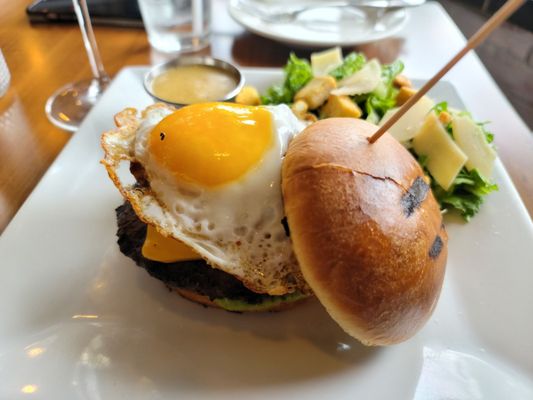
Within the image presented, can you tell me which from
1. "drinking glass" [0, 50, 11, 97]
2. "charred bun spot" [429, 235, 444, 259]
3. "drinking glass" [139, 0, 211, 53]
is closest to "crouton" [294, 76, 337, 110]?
"charred bun spot" [429, 235, 444, 259]

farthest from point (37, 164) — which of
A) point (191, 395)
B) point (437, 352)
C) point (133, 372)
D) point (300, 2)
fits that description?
point (300, 2)

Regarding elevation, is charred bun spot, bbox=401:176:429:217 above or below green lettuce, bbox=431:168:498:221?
above

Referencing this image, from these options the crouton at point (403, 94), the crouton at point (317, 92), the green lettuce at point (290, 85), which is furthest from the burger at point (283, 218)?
the crouton at point (403, 94)

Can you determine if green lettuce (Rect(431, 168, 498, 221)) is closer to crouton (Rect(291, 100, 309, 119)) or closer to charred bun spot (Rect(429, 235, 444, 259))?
charred bun spot (Rect(429, 235, 444, 259))

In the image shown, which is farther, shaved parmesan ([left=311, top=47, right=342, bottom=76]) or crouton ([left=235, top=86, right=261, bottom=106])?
shaved parmesan ([left=311, top=47, right=342, bottom=76])

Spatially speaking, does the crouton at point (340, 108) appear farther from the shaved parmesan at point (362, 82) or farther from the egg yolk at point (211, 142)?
the egg yolk at point (211, 142)

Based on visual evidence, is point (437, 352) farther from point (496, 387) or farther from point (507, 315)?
point (507, 315)

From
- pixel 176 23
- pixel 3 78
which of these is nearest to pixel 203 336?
pixel 3 78

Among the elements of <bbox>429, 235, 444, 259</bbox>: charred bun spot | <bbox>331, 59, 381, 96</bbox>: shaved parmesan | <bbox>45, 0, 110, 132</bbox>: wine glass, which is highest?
<bbox>429, 235, 444, 259</bbox>: charred bun spot

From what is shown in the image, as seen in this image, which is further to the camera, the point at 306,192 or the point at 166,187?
the point at 166,187
